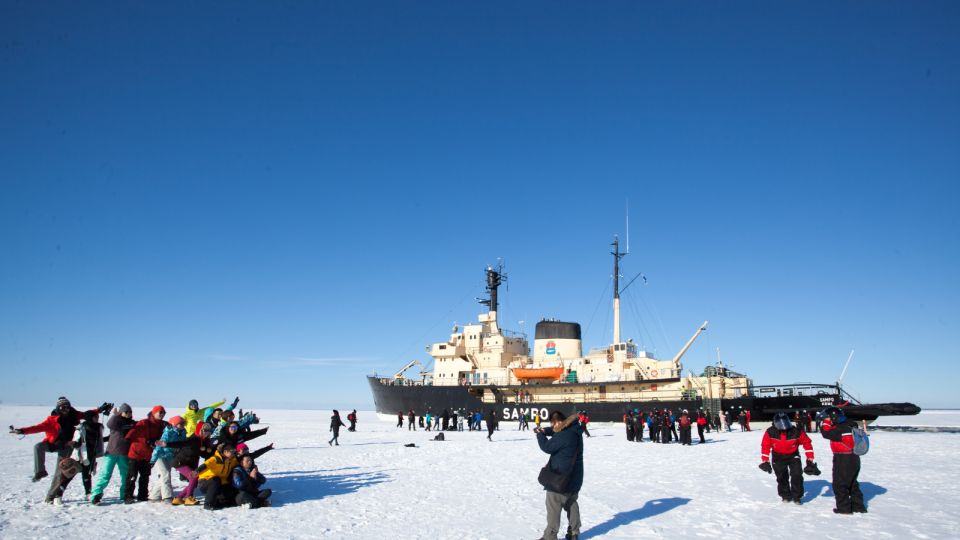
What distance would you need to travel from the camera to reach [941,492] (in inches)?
346

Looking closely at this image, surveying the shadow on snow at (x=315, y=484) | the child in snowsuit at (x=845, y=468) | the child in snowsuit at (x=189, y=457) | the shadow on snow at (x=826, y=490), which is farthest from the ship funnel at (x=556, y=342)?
the child in snowsuit at (x=189, y=457)

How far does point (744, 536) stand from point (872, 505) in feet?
9.91

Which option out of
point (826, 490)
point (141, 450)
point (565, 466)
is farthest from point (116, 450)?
point (826, 490)

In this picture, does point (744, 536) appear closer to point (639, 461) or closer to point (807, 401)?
point (639, 461)

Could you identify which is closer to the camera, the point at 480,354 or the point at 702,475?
the point at 702,475

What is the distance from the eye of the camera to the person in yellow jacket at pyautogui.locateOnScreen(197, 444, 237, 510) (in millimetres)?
7305

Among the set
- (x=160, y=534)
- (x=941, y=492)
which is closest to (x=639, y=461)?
(x=941, y=492)

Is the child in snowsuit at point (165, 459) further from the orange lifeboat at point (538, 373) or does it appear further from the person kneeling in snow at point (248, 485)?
the orange lifeboat at point (538, 373)

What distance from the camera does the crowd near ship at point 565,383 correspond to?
30594mm

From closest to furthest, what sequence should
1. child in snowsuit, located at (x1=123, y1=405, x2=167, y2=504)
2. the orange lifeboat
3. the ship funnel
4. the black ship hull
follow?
child in snowsuit, located at (x1=123, y1=405, x2=167, y2=504), the black ship hull, the orange lifeboat, the ship funnel

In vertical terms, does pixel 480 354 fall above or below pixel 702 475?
above

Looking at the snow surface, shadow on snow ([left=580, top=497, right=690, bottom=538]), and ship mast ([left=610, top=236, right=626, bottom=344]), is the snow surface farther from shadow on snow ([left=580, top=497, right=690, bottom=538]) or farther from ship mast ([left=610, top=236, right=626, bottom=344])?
ship mast ([left=610, top=236, right=626, bottom=344])

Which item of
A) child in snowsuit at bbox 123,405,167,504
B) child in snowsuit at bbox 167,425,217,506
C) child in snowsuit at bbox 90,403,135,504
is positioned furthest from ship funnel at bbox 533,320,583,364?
child in snowsuit at bbox 90,403,135,504

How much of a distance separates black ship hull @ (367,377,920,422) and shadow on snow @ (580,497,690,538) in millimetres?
15490
